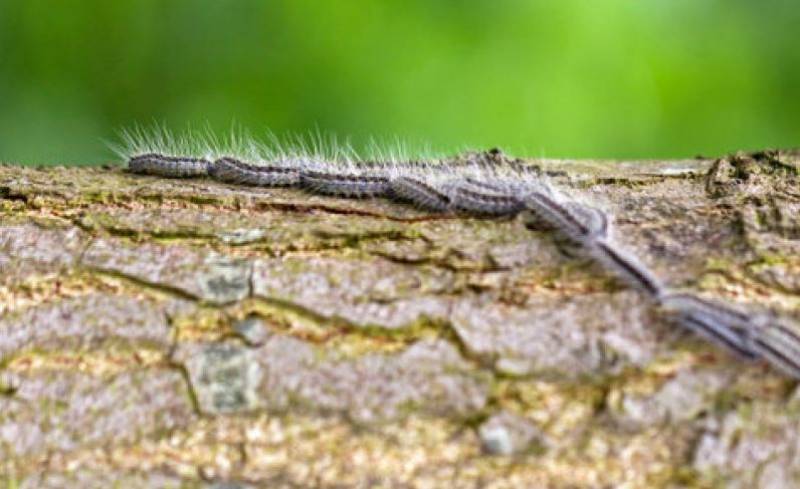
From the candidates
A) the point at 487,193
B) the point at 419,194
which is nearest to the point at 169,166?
the point at 419,194

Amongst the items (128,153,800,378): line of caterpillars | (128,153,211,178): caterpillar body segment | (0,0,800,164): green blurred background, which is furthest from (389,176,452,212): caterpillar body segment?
(0,0,800,164): green blurred background

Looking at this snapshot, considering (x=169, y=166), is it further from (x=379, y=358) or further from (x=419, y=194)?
(x=379, y=358)

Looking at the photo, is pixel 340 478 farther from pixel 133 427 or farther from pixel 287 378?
pixel 133 427

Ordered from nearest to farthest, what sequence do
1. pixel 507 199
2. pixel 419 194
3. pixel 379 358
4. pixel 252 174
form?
pixel 379 358 < pixel 507 199 < pixel 419 194 < pixel 252 174

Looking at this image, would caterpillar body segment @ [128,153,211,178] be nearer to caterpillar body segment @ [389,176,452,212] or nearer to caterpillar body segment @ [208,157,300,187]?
caterpillar body segment @ [208,157,300,187]

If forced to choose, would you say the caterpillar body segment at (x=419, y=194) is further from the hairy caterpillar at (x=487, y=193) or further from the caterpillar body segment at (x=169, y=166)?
the caterpillar body segment at (x=169, y=166)

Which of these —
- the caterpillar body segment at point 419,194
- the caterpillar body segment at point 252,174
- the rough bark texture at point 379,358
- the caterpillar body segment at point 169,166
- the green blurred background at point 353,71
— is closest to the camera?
the rough bark texture at point 379,358

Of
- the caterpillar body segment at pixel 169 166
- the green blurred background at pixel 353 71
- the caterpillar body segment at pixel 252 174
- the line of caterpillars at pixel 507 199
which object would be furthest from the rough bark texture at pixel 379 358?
the green blurred background at pixel 353 71
